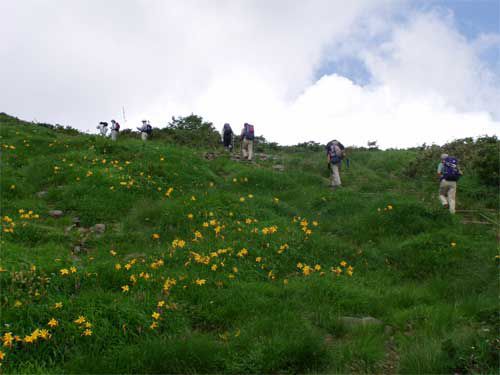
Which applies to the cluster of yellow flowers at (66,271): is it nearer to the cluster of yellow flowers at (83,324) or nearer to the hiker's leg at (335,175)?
the cluster of yellow flowers at (83,324)

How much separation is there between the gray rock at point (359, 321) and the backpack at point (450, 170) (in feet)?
26.1

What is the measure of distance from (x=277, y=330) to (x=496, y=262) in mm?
5452

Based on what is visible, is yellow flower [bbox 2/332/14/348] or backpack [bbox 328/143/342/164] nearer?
yellow flower [bbox 2/332/14/348]

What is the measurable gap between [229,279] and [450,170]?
341 inches

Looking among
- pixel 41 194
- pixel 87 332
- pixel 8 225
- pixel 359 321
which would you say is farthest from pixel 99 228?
pixel 359 321

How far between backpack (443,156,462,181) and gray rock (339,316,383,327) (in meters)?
7.96

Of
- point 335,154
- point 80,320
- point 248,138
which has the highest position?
point 248,138

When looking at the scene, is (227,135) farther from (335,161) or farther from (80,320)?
(80,320)

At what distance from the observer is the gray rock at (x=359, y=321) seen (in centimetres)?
594

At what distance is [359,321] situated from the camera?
19.9 ft

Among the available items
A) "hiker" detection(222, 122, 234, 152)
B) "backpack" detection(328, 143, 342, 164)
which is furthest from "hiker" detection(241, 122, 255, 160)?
"backpack" detection(328, 143, 342, 164)

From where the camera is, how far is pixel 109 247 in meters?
8.81

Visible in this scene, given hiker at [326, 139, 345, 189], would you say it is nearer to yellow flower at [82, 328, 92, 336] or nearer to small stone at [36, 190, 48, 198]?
small stone at [36, 190, 48, 198]

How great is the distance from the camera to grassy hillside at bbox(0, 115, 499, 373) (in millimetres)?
5051
